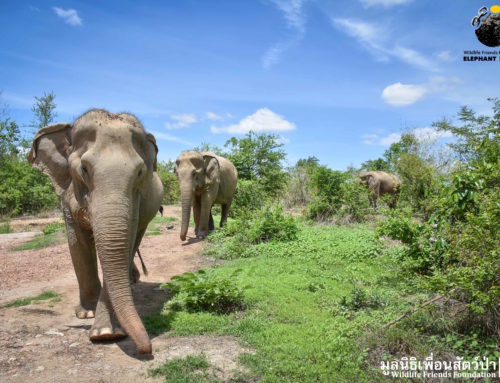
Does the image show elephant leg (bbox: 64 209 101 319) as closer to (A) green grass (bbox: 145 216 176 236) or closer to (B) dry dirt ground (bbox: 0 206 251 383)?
(B) dry dirt ground (bbox: 0 206 251 383)

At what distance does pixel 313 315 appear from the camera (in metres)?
5.57

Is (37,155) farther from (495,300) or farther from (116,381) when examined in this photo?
(495,300)

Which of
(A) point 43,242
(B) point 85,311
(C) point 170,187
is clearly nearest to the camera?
(B) point 85,311

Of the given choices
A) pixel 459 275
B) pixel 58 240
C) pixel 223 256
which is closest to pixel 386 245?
pixel 223 256

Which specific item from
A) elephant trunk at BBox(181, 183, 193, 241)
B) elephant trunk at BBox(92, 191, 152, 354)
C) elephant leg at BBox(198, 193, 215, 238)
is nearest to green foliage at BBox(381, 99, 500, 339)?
elephant trunk at BBox(92, 191, 152, 354)

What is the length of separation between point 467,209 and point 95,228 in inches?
187

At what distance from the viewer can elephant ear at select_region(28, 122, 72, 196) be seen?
5.78m

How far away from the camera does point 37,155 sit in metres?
5.95

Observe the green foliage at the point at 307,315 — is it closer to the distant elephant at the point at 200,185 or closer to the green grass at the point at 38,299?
the green grass at the point at 38,299

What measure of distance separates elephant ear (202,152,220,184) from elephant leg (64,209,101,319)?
298 inches

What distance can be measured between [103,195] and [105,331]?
1605 mm

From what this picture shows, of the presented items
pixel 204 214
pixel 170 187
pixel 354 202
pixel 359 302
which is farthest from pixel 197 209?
pixel 170 187

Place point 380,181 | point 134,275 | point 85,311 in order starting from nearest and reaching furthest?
point 85,311 → point 134,275 → point 380,181

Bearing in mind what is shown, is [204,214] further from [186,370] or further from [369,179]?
[369,179]
